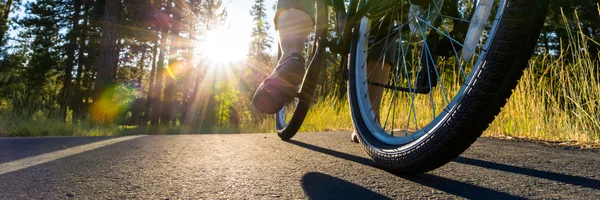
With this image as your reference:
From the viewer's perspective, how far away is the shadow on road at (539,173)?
4.33 feet

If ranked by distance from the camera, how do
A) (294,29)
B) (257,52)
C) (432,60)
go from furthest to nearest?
1. (257,52)
2. (294,29)
3. (432,60)

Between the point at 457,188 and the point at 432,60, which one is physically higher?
the point at 432,60

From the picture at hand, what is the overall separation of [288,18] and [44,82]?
26209 mm

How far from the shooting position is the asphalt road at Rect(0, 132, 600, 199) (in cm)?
119

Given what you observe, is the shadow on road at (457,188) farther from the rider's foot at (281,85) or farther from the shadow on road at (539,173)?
the rider's foot at (281,85)

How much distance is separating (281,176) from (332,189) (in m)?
0.27

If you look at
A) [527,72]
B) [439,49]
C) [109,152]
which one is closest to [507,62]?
[439,49]

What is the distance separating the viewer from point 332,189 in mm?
1247

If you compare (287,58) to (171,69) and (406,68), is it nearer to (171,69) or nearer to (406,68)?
(406,68)

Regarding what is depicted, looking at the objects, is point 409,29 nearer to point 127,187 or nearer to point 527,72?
point 127,187

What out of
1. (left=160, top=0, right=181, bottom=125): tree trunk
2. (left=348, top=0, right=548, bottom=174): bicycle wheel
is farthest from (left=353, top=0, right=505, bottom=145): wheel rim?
(left=160, top=0, right=181, bottom=125): tree trunk

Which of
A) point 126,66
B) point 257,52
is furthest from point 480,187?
point 257,52

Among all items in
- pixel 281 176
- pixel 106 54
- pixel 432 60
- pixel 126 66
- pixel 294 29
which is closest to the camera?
pixel 281 176

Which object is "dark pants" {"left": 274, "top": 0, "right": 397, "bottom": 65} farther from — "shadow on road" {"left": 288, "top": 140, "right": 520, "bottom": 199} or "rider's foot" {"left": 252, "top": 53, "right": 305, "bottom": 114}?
"shadow on road" {"left": 288, "top": 140, "right": 520, "bottom": 199}
